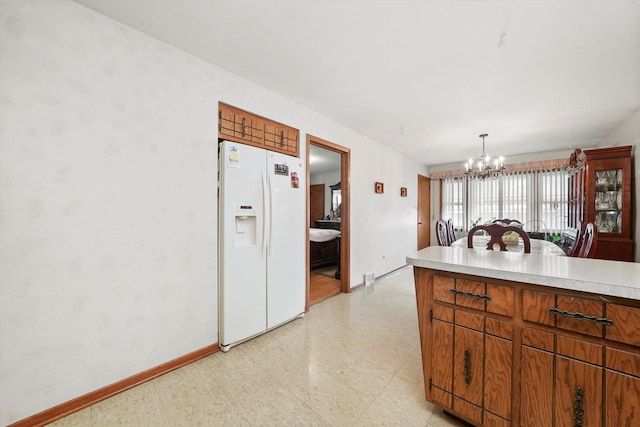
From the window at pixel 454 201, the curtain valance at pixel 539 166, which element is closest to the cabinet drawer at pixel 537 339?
the curtain valance at pixel 539 166

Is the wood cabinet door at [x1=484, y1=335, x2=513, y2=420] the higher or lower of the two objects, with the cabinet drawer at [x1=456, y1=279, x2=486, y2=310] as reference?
lower

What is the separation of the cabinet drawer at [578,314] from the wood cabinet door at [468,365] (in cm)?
34

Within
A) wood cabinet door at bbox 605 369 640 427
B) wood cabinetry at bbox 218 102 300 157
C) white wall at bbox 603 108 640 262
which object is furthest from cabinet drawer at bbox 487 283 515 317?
white wall at bbox 603 108 640 262

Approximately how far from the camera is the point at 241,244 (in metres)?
2.29

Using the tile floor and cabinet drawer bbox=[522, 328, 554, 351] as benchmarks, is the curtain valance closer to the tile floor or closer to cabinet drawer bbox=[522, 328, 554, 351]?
the tile floor

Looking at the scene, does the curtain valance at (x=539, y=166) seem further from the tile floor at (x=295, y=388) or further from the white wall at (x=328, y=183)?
the tile floor at (x=295, y=388)

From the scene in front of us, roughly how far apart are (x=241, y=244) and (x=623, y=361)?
7.55 ft

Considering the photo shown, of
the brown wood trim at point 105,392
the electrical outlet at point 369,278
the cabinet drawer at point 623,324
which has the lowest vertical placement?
the brown wood trim at point 105,392

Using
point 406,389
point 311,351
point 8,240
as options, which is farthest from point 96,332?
point 406,389

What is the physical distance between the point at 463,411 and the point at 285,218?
197 cm

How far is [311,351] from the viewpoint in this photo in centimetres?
217

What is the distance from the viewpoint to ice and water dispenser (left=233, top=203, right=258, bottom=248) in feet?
7.42

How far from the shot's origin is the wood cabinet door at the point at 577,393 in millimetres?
1014

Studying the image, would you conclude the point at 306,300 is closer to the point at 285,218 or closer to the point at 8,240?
the point at 285,218
